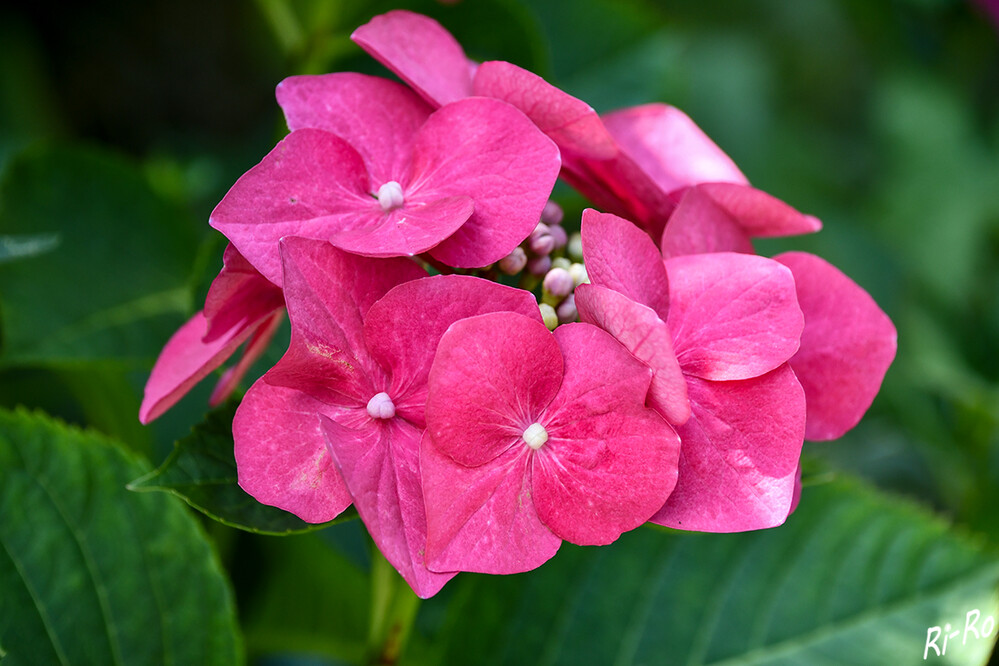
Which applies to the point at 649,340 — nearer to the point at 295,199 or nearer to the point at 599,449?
the point at 599,449

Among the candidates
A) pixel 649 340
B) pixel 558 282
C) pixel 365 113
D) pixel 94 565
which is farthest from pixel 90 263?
pixel 649 340

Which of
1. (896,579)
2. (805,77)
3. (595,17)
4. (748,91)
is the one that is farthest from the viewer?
(805,77)

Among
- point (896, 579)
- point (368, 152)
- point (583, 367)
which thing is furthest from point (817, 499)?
point (368, 152)

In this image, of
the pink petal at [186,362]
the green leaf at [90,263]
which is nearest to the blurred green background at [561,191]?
the green leaf at [90,263]

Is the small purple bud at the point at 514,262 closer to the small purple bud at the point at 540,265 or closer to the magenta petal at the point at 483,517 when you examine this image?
the small purple bud at the point at 540,265

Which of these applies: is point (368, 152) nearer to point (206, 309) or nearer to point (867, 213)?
point (206, 309)

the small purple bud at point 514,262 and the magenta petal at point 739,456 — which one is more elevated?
the small purple bud at point 514,262
